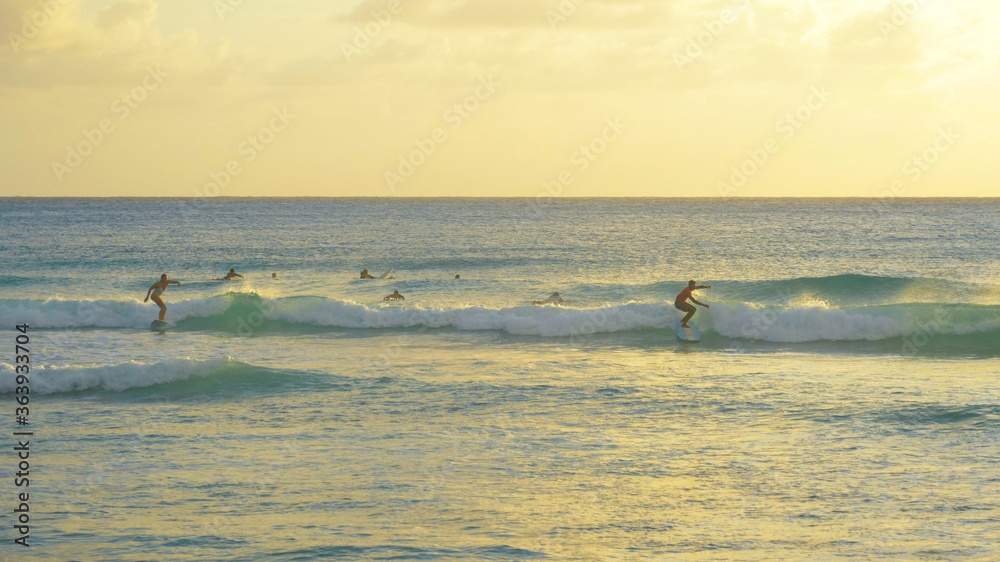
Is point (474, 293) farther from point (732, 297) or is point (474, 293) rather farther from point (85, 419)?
point (85, 419)

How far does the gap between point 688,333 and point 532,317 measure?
425 cm

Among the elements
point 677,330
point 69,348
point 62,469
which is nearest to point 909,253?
point 677,330

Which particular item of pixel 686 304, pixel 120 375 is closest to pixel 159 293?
pixel 120 375

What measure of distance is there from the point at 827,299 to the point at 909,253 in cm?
2128

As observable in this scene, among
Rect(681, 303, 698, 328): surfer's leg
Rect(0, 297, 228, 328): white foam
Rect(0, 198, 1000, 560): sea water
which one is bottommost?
Rect(0, 198, 1000, 560): sea water

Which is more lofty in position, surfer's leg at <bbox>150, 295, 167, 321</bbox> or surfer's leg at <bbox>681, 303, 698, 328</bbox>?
surfer's leg at <bbox>150, 295, 167, 321</bbox>

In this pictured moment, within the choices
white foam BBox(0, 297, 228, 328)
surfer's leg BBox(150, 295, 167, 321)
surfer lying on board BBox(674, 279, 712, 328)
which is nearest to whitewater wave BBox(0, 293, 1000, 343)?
white foam BBox(0, 297, 228, 328)

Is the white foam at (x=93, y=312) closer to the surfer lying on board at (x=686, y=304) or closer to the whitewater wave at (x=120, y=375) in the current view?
the whitewater wave at (x=120, y=375)

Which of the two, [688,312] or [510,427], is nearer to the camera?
[510,427]

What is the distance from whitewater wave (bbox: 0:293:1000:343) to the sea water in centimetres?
8

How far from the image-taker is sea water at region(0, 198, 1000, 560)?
908 centimetres

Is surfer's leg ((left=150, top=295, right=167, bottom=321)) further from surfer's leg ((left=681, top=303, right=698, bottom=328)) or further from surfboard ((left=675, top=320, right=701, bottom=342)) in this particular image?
surfer's leg ((left=681, top=303, right=698, bottom=328))

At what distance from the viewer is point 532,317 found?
24406 mm

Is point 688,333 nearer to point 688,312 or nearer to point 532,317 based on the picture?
point 688,312
